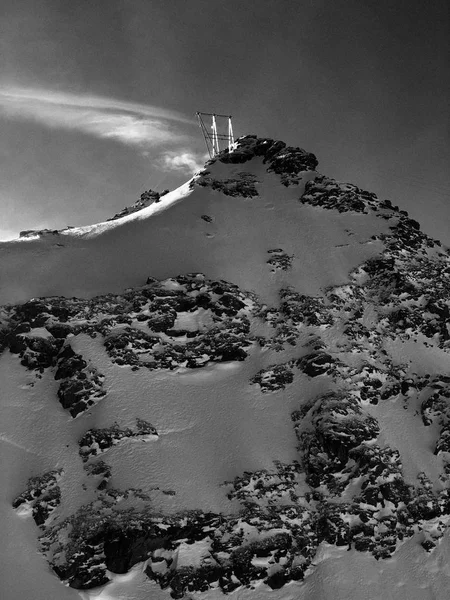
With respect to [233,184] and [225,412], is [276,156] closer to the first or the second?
[233,184]

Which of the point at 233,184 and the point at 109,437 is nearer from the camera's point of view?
the point at 109,437

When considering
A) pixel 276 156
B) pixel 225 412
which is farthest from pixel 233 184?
pixel 225 412

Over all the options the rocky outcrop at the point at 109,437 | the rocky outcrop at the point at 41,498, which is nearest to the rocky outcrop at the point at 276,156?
the rocky outcrop at the point at 109,437

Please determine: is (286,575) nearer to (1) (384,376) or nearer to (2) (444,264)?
(1) (384,376)

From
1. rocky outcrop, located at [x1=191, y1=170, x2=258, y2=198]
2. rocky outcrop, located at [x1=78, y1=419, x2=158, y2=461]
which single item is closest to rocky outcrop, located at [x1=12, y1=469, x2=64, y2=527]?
rocky outcrop, located at [x1=78, y1=419, x2=158, y2=461]

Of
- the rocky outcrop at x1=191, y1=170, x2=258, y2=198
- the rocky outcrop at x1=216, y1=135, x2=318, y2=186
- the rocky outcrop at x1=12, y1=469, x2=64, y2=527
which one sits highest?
the rocky outcrop at x1=216, y1=135, x2=318, y2=186

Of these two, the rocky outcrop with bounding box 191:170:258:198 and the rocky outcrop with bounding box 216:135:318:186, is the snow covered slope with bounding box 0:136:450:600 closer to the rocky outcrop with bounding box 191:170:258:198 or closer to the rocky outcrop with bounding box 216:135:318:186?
the rocky outcrop with bounding box 191:170:258:198

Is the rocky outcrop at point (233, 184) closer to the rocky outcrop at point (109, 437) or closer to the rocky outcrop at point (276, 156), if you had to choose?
the rocky outcrop at point (276, 156)

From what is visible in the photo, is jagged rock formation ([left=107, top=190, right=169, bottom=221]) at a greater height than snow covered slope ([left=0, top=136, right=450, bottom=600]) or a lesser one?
greater
